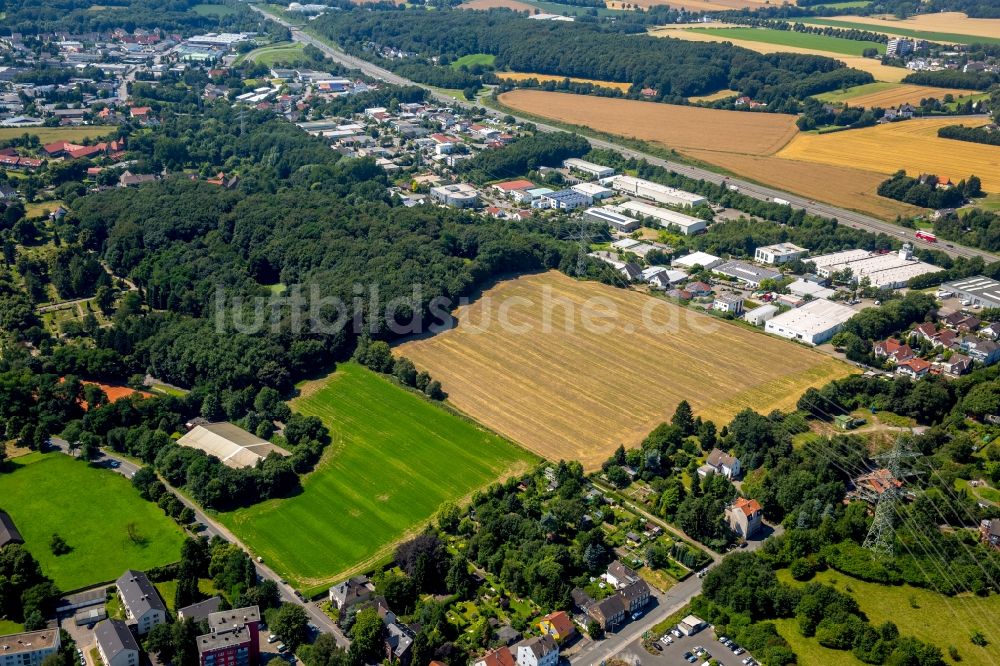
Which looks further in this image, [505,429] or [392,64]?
[392,64]

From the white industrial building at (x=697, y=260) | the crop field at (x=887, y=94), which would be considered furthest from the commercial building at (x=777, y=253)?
the crop field at (x=887, y=94)

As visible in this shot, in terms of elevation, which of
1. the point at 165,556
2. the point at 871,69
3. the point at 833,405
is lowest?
the point at 165,556

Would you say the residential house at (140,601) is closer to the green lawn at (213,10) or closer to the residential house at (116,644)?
the residential house at (116,644)

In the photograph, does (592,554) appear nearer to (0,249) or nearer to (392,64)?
(0,249)

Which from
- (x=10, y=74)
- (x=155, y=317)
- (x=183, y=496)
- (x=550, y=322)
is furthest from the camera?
(x=10, y=74)

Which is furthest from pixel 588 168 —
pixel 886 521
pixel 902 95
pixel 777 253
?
pixel 886 521

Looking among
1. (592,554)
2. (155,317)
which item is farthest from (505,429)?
(155,317)

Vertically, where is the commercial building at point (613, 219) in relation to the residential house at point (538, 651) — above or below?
above

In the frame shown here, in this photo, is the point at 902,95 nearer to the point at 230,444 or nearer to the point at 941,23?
the point at 941,23
